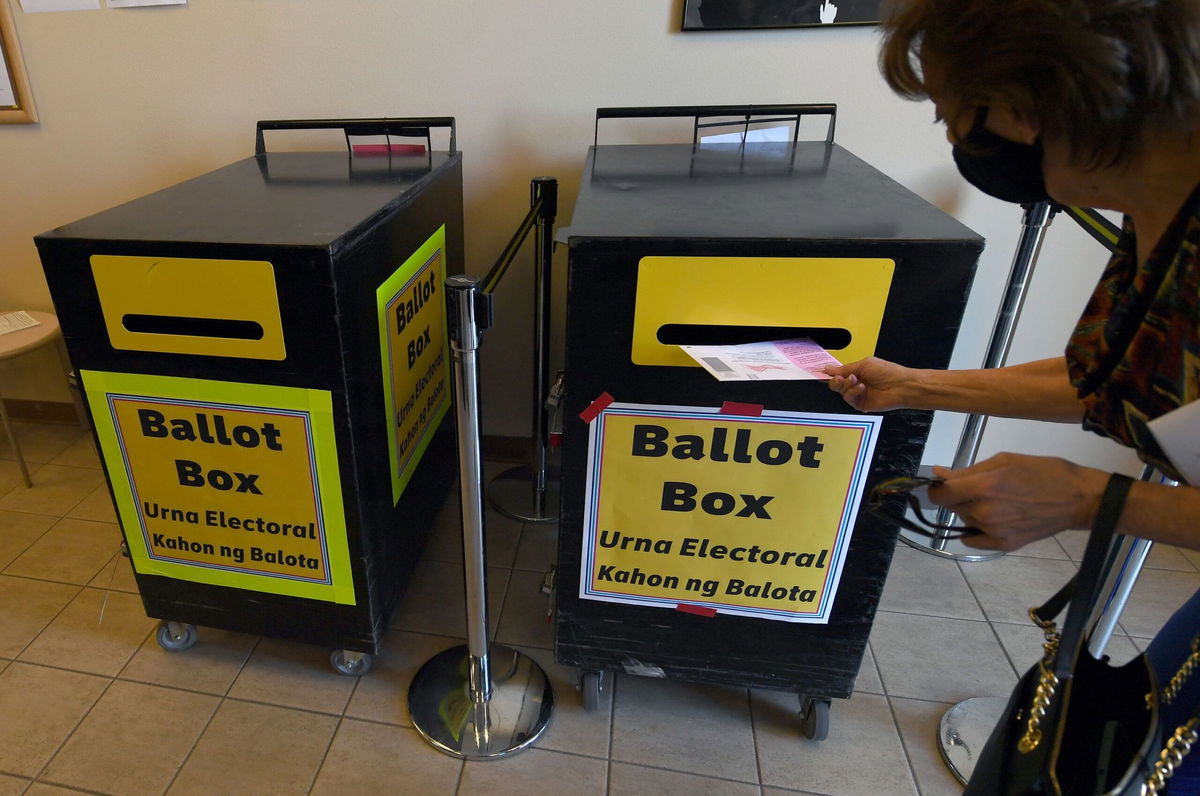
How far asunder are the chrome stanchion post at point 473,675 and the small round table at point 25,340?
1310 millimetres

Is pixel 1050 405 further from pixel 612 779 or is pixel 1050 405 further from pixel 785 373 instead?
pixel 612 779

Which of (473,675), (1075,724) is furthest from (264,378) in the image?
(1075,724)

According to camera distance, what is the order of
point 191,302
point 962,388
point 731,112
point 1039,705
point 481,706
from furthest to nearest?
point 731,112 < point 481,706 < point 191,302 < point 962,388 < point 1039,705

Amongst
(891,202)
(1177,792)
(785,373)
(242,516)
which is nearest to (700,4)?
(891,202)

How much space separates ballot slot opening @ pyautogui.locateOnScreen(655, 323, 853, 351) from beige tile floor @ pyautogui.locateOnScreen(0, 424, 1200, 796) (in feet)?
2.44

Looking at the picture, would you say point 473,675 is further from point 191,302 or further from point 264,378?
point 191,302

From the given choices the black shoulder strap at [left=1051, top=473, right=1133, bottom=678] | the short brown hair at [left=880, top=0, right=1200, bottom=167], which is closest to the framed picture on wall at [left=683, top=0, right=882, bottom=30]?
the short brown hair at [left=880, top=0, right=1200, bottom=167]

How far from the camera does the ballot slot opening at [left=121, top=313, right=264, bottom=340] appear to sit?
1.00m

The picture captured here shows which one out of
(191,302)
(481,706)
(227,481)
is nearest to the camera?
(191,302)

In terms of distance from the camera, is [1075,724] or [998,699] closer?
[1075,724]

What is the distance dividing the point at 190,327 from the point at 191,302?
64 mm

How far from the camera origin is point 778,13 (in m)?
1.43

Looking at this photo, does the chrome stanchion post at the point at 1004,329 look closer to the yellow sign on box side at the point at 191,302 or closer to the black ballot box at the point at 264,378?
the black ballot box at the point at 264,378

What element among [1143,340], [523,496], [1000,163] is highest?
[1000,163]
